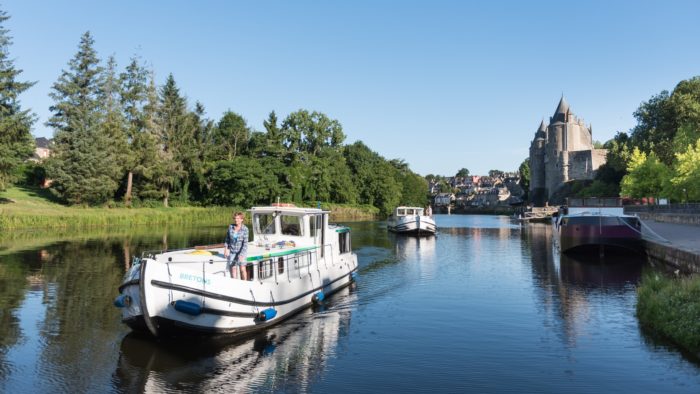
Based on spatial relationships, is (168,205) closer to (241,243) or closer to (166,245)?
(166,245)

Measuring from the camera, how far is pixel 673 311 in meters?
13.0

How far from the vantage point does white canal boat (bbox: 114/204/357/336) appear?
490 inches

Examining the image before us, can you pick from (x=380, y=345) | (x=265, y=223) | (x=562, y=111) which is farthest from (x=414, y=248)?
(x=562, y=111)

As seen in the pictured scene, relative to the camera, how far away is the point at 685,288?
1336cm

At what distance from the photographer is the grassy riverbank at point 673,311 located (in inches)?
467

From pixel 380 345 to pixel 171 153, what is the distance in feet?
219

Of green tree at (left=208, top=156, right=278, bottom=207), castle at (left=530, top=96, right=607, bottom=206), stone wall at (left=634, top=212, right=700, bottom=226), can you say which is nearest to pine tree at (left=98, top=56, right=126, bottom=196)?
green tree at (left=208, top=156, right=278, bottom=207)

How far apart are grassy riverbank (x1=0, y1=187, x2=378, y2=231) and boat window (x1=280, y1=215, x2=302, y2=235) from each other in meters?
35.8

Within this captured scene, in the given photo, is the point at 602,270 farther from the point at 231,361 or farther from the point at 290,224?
the point at 231,361

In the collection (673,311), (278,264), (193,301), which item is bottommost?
(673,311)

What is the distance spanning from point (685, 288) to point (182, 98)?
7650 cm

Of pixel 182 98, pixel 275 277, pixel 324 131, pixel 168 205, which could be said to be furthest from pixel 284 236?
pixel 324 131

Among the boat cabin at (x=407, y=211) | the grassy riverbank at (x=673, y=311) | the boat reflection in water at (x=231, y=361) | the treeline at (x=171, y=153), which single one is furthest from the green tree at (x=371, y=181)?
the boat reflection in water at (x=231, y=361)

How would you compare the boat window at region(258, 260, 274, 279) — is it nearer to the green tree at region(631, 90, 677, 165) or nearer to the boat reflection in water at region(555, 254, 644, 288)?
the boat reflection in water at region(555, 254, 644, 288)
